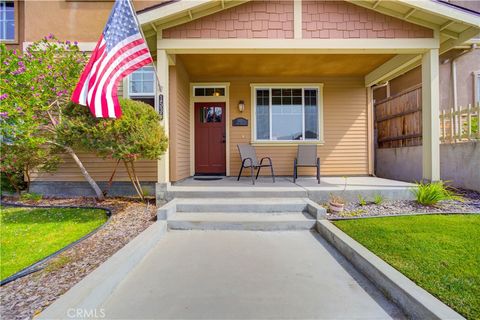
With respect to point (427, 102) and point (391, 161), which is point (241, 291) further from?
point (391, 161)

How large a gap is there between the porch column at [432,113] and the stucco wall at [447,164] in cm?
106

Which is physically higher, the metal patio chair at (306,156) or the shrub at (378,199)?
the metal patio chair at (306,156)

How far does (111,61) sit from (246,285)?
3282 mm

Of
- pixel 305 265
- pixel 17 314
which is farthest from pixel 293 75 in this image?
pixel 17 314

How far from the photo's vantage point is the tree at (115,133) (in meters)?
3.91

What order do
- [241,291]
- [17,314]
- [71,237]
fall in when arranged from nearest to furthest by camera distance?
[17,314]
[241,291]
[71,237]

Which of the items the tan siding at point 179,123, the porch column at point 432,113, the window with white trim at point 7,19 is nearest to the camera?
the porch column at point 432,113

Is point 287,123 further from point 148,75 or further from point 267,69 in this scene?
point 148,75

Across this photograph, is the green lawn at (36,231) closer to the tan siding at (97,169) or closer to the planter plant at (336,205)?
the tan siding at (97,169)

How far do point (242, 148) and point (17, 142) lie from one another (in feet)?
13.6

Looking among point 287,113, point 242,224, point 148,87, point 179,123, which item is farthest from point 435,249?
point 148,87

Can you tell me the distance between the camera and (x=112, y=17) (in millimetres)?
3559

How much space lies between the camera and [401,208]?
4270 millimetres

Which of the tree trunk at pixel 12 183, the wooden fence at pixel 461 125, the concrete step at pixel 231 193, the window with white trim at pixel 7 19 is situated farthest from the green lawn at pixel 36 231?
the wooden fence at pixel 461 125
